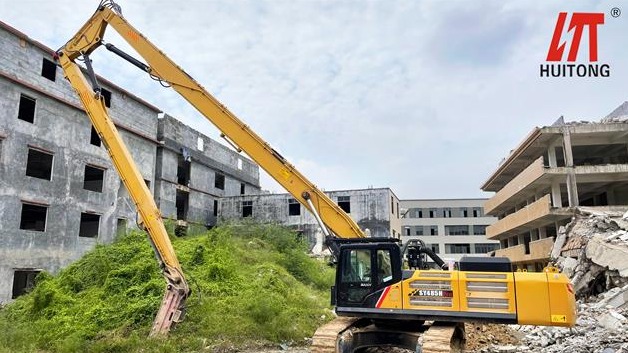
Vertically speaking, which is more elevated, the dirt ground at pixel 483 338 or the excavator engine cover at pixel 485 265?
the excavator engine cover at pixel 485 265

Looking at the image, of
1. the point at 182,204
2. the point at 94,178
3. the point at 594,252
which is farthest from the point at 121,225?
the point at 594,252

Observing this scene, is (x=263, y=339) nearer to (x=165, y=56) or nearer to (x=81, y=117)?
(x=165, y=56)

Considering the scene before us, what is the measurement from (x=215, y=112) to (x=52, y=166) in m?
15.4

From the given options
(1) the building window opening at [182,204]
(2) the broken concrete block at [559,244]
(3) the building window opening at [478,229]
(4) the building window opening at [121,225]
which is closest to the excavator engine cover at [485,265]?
(2) the broken concrete block at [559,244]

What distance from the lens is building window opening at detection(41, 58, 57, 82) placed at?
75.5 ft

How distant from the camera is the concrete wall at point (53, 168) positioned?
67.6ft

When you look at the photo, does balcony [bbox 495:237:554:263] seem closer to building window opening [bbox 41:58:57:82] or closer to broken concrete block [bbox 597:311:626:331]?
broken concrete block [bbox 597:311:626:331]

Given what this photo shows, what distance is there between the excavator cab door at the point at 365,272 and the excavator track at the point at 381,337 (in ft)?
2.13

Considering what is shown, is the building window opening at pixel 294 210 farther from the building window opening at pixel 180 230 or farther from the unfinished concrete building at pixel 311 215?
the building window opening at pixel 180 230

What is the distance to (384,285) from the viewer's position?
30.4 feet

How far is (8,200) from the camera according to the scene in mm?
20516

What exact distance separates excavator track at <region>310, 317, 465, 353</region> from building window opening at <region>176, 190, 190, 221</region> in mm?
26771

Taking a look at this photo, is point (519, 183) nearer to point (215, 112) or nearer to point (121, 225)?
point (121, 225)

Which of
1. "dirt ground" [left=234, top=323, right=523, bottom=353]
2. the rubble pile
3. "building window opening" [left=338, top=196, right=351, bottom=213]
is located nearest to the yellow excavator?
"dirt ground" [left=234, top=323, right=523, bottom=353]
